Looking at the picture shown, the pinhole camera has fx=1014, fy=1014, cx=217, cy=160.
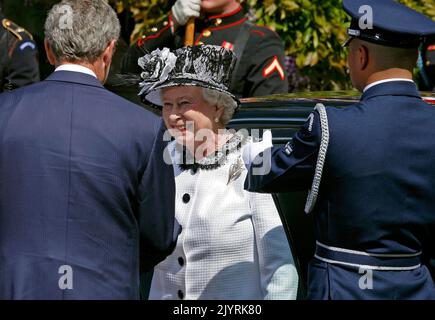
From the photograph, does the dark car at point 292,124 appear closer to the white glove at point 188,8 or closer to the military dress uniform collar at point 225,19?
the white glove at point 188,8

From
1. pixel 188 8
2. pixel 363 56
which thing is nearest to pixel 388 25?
pixel 363 56

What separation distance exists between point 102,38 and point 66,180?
1.53 ft

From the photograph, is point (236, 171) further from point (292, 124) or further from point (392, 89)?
point (392, 89)

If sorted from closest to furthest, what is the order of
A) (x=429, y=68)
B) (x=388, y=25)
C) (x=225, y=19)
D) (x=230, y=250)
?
1. (x=388, y=25)
2. (x=230, y=250)
3. (x=225, y=19)
4. (x=429, y=68)

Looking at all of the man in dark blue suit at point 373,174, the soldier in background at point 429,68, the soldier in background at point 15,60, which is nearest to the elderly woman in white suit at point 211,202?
the man in dark blue suit at point 373,174

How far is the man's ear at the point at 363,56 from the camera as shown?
10.2 feet

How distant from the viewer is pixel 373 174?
292cm

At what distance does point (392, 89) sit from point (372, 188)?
1.09ft

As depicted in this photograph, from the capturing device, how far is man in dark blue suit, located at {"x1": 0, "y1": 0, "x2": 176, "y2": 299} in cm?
292

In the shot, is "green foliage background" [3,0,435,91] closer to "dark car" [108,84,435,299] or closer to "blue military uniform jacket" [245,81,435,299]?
"dark car" [108,84,435,299]

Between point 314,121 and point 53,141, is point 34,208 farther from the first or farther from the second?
point 314,121

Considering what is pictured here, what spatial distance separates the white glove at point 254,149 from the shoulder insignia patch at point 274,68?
2.61 m

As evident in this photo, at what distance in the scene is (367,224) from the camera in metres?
2.95
